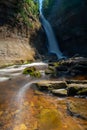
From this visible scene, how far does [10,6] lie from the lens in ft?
103

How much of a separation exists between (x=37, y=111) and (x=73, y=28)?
34.6 metres

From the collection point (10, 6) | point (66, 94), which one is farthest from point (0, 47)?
point (66, 94)

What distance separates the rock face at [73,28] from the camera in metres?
40.8

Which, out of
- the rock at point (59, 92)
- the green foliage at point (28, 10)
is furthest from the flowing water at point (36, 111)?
the green foliage at point (28, 10)

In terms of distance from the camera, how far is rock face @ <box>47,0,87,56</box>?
134 ft

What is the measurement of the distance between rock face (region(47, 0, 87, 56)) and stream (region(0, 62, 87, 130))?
2874 cm

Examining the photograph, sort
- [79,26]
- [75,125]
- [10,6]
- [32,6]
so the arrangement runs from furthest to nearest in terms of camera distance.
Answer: [79,26] < [32,6] < [10,6] < [75,125]

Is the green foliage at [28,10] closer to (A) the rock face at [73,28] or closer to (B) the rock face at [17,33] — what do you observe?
(B) the rock face at [17,33]

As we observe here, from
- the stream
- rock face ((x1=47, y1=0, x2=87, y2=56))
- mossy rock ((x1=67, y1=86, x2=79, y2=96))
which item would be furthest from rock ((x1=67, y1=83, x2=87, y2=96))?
rock face ((x1=47, y1=0, x2=87, y2=56))

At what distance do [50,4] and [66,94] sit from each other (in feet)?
156

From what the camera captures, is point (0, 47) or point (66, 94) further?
point (0, 47)

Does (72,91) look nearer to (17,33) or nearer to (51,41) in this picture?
(17,33)

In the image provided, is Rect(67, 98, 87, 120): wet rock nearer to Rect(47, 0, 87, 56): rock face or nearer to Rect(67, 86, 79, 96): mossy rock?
Rect(67, 86, 79, 96): mossy rock

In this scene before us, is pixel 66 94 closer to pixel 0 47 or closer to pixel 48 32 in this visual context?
pixel 0 47
